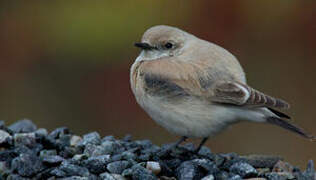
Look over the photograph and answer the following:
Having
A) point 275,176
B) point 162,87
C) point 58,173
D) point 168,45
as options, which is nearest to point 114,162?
point 58,173

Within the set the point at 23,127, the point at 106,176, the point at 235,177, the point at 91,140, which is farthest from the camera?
the point at 23,127

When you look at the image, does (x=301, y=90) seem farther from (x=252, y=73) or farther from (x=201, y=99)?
(x=201, y=99)

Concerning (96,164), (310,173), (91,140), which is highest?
(91,140)

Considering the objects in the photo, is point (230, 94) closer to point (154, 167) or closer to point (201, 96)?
point (201, 96)

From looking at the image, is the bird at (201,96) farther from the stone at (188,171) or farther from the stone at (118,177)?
the stone at (118,177)

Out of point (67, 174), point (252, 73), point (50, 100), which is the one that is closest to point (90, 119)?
point (50, 100)

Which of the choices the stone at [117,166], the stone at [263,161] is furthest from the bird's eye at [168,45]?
the stone at [117,166]
